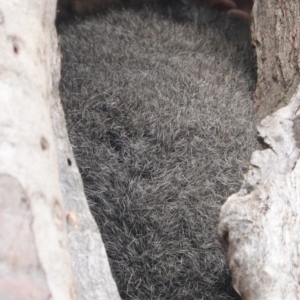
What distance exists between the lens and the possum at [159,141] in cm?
146

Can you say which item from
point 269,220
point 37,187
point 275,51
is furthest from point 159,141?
point 37,187

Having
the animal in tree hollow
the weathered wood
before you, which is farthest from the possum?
the animal in tree hollow

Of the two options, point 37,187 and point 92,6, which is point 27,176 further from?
point 92,6

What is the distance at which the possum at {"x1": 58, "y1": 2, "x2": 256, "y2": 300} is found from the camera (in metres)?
1.46

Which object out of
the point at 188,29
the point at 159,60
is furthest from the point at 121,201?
the point at 188,29

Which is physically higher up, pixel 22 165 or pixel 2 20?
pixel 2 20

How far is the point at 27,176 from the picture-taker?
0.91m

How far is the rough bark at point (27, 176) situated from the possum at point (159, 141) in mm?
526

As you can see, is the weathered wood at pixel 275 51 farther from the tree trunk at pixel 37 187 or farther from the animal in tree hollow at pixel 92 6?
the animal in tree hollow at pixel 92 6

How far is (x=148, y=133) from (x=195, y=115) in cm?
16

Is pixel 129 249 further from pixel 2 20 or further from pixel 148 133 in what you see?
pixel 2 20

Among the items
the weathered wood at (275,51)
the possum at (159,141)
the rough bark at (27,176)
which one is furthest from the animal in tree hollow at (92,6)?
the rough bark at (27,176)

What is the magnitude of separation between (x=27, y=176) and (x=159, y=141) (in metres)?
0.79

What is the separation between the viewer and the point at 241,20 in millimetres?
2553
